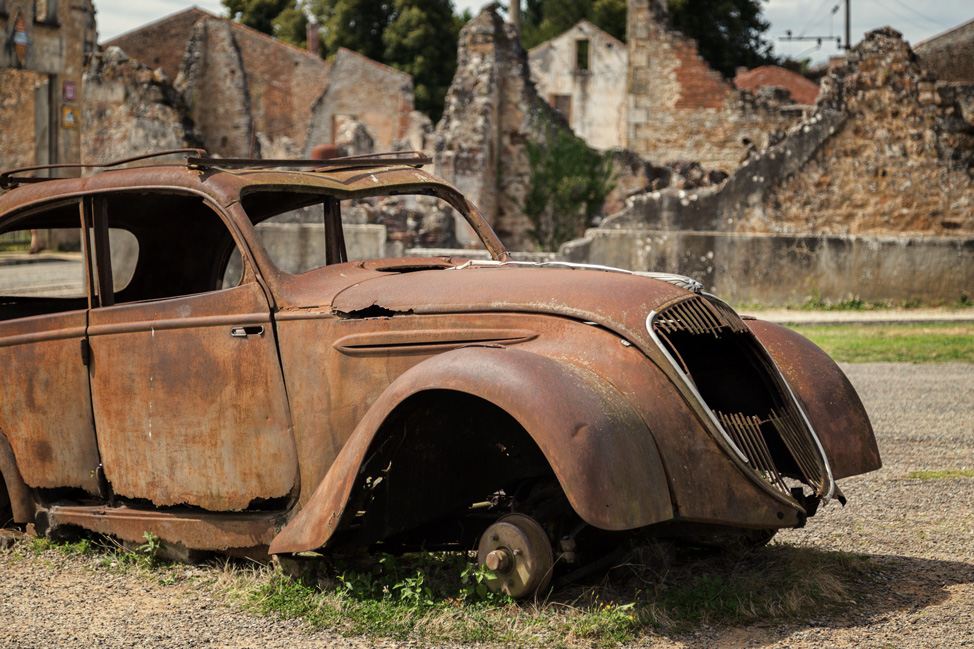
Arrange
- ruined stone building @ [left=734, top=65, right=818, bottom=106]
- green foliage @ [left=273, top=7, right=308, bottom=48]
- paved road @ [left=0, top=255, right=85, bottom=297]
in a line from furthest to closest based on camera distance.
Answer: green foliage @ [left=273, top=7, right=308, bottom=48] → ruined stone building @ [left=734, top=65, right=818, bottom=106] → paved road @ [left=0, top=255, right=85, bottom=297]

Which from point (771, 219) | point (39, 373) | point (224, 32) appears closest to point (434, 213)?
point (771, 219)

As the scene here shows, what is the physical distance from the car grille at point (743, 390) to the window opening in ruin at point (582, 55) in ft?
143

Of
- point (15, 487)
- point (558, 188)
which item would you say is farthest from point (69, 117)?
point (15, 487)

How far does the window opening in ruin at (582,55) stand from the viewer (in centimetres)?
4556

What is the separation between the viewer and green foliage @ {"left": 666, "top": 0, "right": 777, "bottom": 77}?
42.3 m

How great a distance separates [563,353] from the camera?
128 inches

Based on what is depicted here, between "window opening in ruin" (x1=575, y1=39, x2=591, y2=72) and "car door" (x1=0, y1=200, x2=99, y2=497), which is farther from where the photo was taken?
"window opening in ruin" (x1=575, y1=39, x2=591, y2=72)

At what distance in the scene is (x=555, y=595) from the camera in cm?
336

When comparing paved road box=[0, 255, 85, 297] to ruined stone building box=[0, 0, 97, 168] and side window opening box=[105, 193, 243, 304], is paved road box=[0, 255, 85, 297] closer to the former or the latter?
ruined stone building box=[0, 0, 97, 168]

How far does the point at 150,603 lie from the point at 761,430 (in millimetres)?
2378

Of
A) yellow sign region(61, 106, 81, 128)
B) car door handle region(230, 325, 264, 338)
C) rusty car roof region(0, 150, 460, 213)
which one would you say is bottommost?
car door handle region(230, 325, 264, 338)

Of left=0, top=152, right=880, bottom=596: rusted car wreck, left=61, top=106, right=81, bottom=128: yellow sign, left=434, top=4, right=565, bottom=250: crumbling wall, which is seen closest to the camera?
left=0, top=152, right=880, bottom=596: rusted car wreck

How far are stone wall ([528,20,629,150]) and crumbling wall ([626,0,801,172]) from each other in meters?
17.9

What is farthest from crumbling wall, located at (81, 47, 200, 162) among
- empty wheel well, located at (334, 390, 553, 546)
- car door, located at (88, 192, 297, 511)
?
empty wheel well, located at (334, 390, 553, 546)
